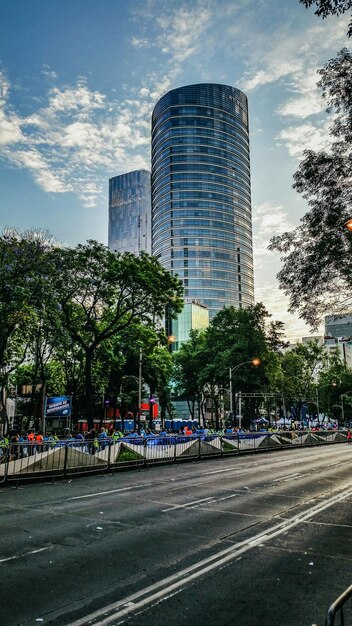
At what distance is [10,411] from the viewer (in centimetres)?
5675

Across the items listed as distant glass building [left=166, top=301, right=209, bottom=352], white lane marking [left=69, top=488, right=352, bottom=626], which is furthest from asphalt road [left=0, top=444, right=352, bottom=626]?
distant glass building [left=166, top=301, right=209, bottom=352]

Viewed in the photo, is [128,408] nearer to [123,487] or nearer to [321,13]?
[123,487]

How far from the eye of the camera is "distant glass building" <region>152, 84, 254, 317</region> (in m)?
140

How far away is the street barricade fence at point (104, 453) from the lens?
15.7 metres

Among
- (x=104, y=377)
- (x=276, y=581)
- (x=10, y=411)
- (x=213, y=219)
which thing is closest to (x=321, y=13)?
(x=276, y=581)

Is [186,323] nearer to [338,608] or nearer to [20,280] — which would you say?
[20,280]

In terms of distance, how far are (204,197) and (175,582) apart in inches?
5614

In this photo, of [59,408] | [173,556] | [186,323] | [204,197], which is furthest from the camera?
[204,197]

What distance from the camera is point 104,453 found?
1920 cm

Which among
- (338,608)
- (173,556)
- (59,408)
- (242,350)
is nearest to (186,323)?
(242,350)

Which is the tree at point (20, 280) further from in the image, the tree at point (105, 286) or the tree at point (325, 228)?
the tree at point (325, 228)

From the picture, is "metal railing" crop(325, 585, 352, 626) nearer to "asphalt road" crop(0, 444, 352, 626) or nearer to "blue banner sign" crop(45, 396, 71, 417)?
"asphalt road" crop(0, 444, 352, 626)

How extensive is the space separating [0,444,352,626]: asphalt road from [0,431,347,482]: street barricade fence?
1.74 metres

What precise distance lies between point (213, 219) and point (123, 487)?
13284 centimetres
